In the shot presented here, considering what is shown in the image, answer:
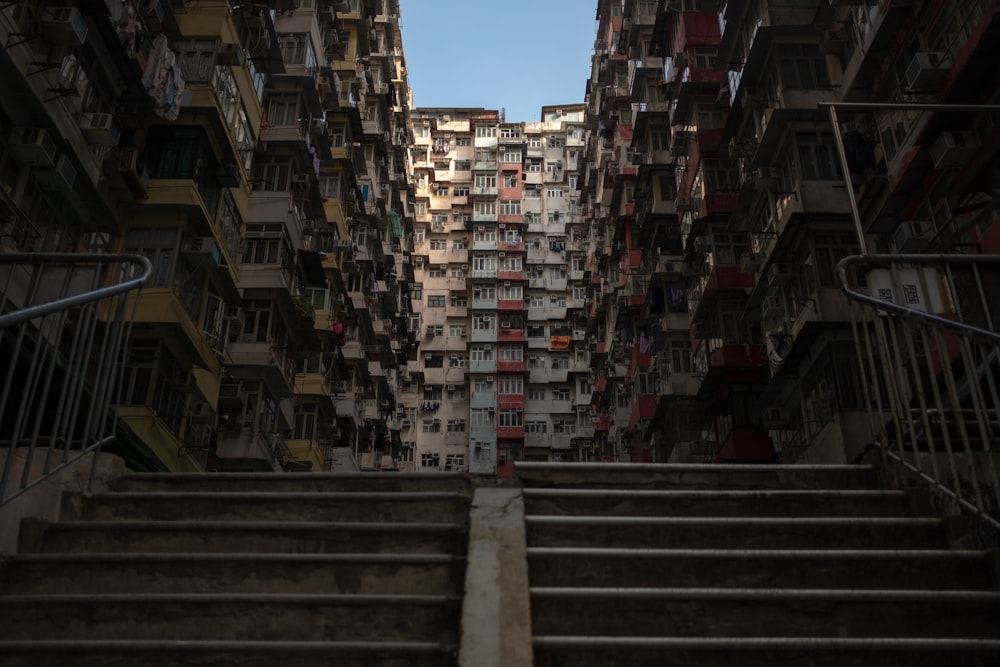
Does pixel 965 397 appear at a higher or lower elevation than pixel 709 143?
lower

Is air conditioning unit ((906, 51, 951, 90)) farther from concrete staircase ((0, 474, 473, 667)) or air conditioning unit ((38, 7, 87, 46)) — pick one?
air conditioning unit ((38, 7, 87, 46))

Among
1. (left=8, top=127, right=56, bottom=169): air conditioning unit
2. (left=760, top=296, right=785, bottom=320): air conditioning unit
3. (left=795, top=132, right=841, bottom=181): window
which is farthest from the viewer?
(left=760, top=296, right=785, bottom=320): air conditioning unit

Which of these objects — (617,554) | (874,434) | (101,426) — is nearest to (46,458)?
(101,426)

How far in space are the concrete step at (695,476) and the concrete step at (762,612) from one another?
5.41ft

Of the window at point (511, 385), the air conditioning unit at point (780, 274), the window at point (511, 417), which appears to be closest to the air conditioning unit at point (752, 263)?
the air conditioning unit at point (780, 274)

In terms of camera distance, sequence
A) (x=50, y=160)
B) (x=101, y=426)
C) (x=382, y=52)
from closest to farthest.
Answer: (x=101, y=426) < (x=50, y=160) < (x=382, y=52)

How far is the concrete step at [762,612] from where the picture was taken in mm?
4145

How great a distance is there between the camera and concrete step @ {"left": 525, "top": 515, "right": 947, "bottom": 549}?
4906 millimetres

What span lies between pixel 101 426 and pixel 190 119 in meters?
16.2

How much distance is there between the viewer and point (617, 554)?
4.59 meters

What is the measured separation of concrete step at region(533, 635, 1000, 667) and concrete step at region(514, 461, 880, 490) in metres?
2.03

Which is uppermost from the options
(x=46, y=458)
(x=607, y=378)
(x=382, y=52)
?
(x=382, y=52)

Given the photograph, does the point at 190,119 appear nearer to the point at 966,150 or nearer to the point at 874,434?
the point at 966,150

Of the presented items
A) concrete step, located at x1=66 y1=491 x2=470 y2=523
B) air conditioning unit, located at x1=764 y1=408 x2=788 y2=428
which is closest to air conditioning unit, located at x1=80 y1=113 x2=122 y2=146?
concrete step, located at x1=66 y1=491 x2=470 y2=523
